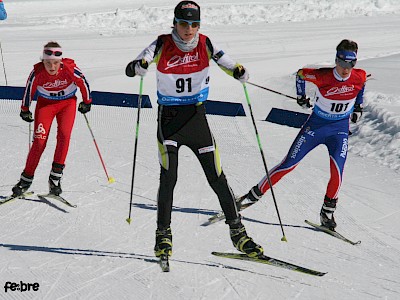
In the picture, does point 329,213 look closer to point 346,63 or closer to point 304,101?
point 304,101

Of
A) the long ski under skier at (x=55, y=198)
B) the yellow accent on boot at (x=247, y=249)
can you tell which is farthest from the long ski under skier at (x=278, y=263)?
the long ski under skier at (x=55, y=198)

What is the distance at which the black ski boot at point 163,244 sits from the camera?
5516 millimetres

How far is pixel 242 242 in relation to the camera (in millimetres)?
5621

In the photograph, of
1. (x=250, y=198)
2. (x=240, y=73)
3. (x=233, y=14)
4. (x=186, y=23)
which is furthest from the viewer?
(x=233, y=14)

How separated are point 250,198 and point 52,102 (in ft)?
8.56

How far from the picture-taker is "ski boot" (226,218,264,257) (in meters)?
5.62

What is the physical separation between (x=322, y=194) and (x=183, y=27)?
12.3ft

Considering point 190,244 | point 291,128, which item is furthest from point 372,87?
point 190,244

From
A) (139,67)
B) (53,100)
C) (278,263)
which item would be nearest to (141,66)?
(139,67)

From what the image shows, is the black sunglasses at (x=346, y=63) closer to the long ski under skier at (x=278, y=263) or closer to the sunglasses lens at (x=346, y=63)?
the sunglasses lens at (x=346, y=63)

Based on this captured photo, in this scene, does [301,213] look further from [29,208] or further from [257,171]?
[29,208]

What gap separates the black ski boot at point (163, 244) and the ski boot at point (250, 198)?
6.05 feet

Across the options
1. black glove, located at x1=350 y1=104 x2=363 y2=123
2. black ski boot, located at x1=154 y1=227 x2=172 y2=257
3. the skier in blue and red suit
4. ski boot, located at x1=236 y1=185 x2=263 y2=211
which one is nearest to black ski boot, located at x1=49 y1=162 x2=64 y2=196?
ski boot, located at x1=236 y1=185 x2=263 y2=211

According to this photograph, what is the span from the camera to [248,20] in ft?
90.5
